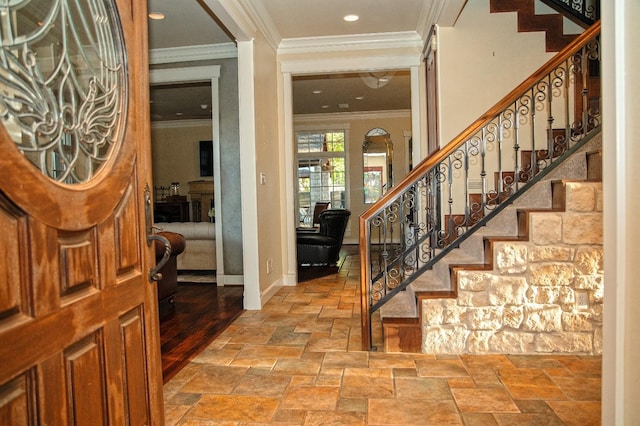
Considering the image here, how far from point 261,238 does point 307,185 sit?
6.10m

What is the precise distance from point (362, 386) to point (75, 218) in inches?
75.1

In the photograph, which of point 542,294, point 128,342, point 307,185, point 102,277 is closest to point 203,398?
point 128,342

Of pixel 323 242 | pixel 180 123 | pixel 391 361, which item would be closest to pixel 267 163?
pixel 323 242

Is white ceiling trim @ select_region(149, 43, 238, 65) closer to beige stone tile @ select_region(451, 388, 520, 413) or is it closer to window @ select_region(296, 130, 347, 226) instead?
beige stone tile @ select_region(451, 388, 520, 413)

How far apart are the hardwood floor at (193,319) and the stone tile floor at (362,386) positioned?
12cm

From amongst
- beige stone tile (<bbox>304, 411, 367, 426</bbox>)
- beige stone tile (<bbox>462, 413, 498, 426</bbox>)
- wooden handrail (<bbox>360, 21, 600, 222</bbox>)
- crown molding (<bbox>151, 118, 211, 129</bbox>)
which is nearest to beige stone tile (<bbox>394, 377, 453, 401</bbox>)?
beige stone tile (<bbox>462, 413, 498, 426</bbox>)

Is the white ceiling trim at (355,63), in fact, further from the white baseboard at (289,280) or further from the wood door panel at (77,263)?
the wood door panel at (77,263)

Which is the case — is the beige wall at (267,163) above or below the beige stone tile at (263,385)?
above

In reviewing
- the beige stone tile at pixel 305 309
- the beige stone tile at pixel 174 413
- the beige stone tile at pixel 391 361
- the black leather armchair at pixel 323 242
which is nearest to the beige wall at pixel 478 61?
the beige stone tile at pixel 305 309

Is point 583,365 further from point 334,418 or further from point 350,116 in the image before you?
point 350,116

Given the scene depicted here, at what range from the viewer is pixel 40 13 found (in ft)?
3.65

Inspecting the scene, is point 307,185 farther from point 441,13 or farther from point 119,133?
point 119,133

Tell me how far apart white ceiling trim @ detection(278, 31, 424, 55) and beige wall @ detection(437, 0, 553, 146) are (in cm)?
72

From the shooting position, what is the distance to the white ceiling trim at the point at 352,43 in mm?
5215
